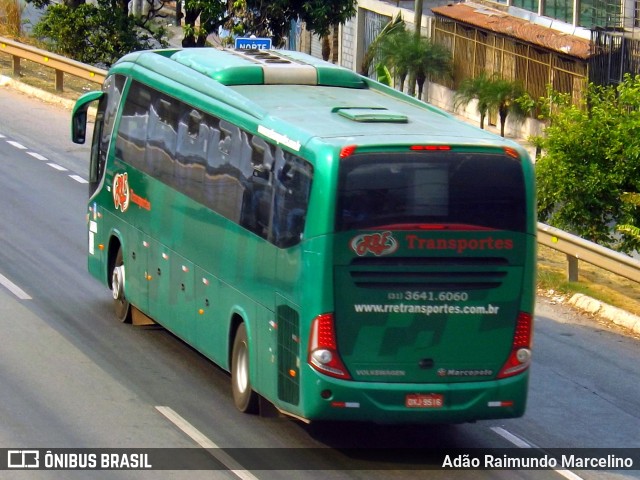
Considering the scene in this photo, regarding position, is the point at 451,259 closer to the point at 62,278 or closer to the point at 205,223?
the point at 205,223

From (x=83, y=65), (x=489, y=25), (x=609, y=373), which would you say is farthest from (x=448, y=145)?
(x=489, y=25)

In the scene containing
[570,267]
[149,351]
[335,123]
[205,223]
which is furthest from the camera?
[570,267]

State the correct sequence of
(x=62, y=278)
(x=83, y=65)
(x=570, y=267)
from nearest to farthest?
(x=62, y=278) → (x=570, y=267) → (x=83, y=65)

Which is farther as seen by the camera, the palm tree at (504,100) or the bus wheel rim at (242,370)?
the palm tree at (504,100)

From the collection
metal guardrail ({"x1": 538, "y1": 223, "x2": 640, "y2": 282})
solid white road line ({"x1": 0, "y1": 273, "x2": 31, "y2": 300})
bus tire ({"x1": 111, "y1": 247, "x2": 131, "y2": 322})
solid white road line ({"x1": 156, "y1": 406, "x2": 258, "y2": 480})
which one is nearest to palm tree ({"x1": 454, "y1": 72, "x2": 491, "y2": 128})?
metal guardrail ({"x1": 538, "y1": 223, "x2": 640, "y2": 282})

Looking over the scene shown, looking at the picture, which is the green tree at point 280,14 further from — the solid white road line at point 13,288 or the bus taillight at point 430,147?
the bus taillight at point 430,147

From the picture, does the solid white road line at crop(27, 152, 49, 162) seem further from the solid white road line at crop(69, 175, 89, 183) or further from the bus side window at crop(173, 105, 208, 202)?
the bus side window at crop(173, 105, 208, 202)

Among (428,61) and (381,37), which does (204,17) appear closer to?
(428,61)

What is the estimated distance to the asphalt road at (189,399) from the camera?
10.3 metres

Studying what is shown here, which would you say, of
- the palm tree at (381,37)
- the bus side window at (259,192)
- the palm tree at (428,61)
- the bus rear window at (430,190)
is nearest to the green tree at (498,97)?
the palm tree at (428,61)

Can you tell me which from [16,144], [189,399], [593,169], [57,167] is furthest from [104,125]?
[16,144]

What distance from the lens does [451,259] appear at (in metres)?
9.89

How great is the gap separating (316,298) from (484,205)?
1.47m

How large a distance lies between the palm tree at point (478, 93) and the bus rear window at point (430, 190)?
101 feet
